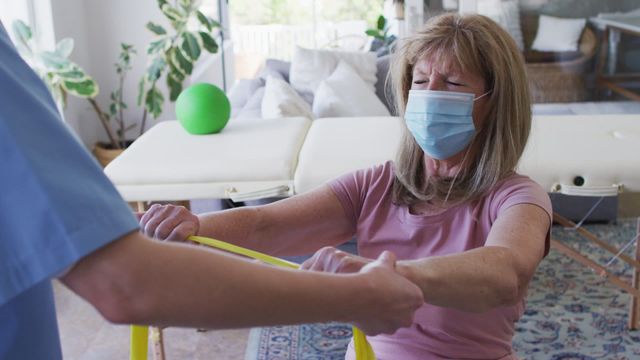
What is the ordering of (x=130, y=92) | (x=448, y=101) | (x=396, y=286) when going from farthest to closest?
(x=130, y=92), (x=448, y=101), (x=396, y=286)

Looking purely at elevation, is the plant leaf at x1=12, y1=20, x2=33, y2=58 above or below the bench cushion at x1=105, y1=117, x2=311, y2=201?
above

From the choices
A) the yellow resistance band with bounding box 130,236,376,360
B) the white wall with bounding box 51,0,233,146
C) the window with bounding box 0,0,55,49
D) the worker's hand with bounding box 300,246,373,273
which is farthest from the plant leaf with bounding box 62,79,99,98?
the worker's hand with bounding box 300,246,373,273

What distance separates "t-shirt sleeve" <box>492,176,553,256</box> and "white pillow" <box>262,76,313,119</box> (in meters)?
2.04

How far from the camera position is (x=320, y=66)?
4.65 m

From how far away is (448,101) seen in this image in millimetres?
1580

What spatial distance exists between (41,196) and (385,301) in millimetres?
375

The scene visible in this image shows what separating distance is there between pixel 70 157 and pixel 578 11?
198 inches

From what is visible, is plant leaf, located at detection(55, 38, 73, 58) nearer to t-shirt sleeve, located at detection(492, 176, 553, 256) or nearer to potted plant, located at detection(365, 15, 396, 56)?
potted plant, located at detection(365, 15, 396, 56)

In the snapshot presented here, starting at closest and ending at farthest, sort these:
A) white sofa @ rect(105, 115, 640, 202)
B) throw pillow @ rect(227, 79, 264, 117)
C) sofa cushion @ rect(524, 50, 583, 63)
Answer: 1. white sofa @ rect(105, 115, 640, 202)
2. throw pillow @ rect(227, 79, 264, 117)
3. sofa cushion @ rect(524, 50, 583, 63)

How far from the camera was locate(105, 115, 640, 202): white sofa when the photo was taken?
2.36 m

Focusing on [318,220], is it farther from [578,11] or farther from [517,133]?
[578,11]

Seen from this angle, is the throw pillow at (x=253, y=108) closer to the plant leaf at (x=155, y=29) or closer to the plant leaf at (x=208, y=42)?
the plant leaf at (x=208, y=42)

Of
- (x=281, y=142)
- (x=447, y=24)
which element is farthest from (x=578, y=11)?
(x=447, y=24)

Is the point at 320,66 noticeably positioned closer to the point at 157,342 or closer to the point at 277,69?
the point at 277,69
